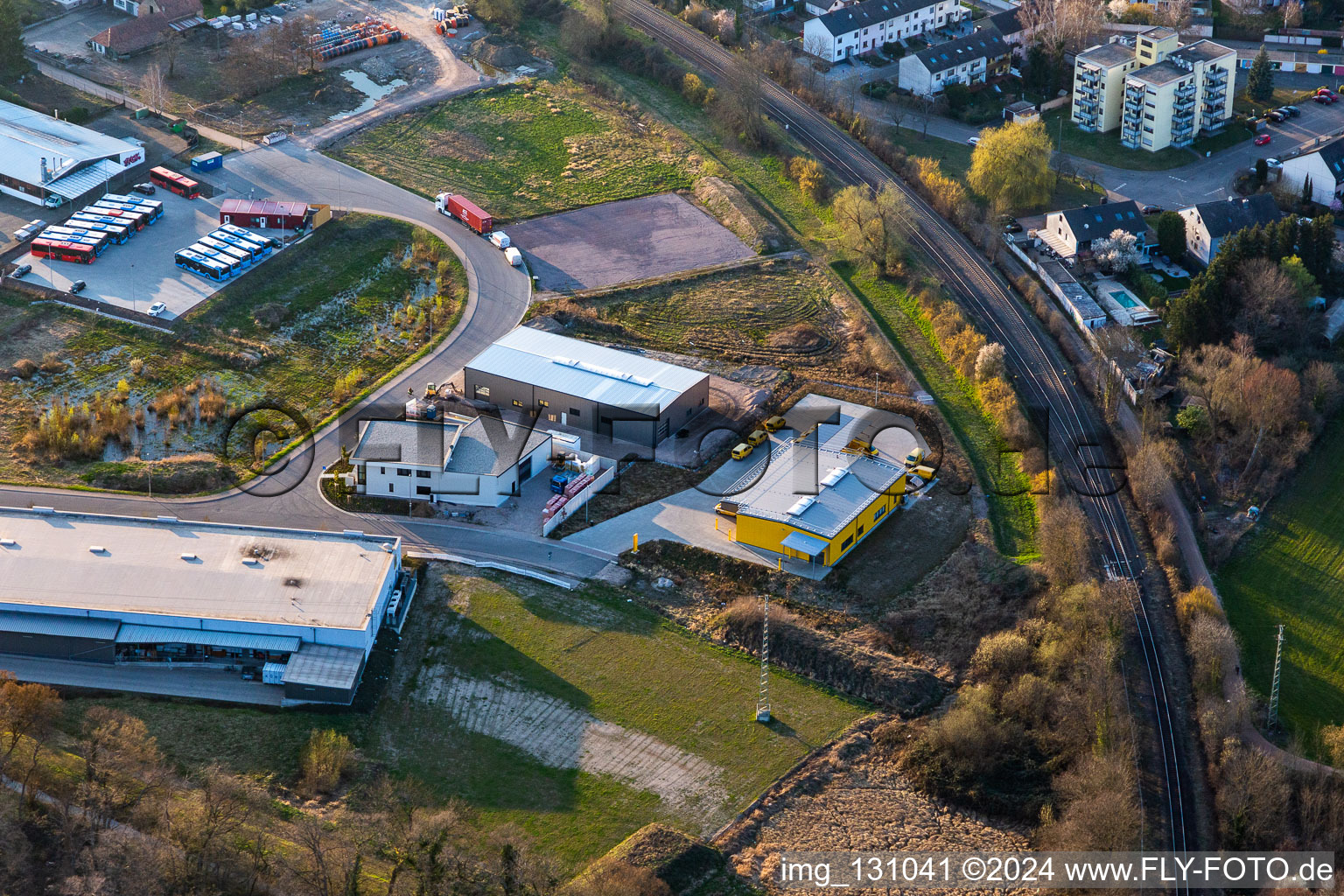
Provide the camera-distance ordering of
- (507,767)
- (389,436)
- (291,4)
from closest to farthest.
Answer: (507,767) → (389,436) → (291,4)

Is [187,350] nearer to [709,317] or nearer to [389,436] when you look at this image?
[389,436]

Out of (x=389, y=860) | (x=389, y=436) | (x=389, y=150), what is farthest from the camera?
(x=389, y=150)

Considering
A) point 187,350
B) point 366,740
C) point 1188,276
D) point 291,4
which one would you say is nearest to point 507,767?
point 366,740

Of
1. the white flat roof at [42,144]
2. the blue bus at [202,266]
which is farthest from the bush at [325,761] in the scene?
the white flat roof at [42,144]

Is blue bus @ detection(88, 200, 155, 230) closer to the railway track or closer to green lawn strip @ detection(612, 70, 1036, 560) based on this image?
green lawn strip @ detection(612, 70, 1036, 560)

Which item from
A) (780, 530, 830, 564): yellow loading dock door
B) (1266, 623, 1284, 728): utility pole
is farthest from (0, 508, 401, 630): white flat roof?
(1266, 623, 1284, 728): utility pole

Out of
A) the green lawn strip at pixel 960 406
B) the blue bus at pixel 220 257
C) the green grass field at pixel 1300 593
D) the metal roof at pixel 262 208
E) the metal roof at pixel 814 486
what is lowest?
the green grass field at pixel 1300 593

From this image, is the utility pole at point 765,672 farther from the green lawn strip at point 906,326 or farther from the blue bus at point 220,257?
the blue bus at point 220,257
